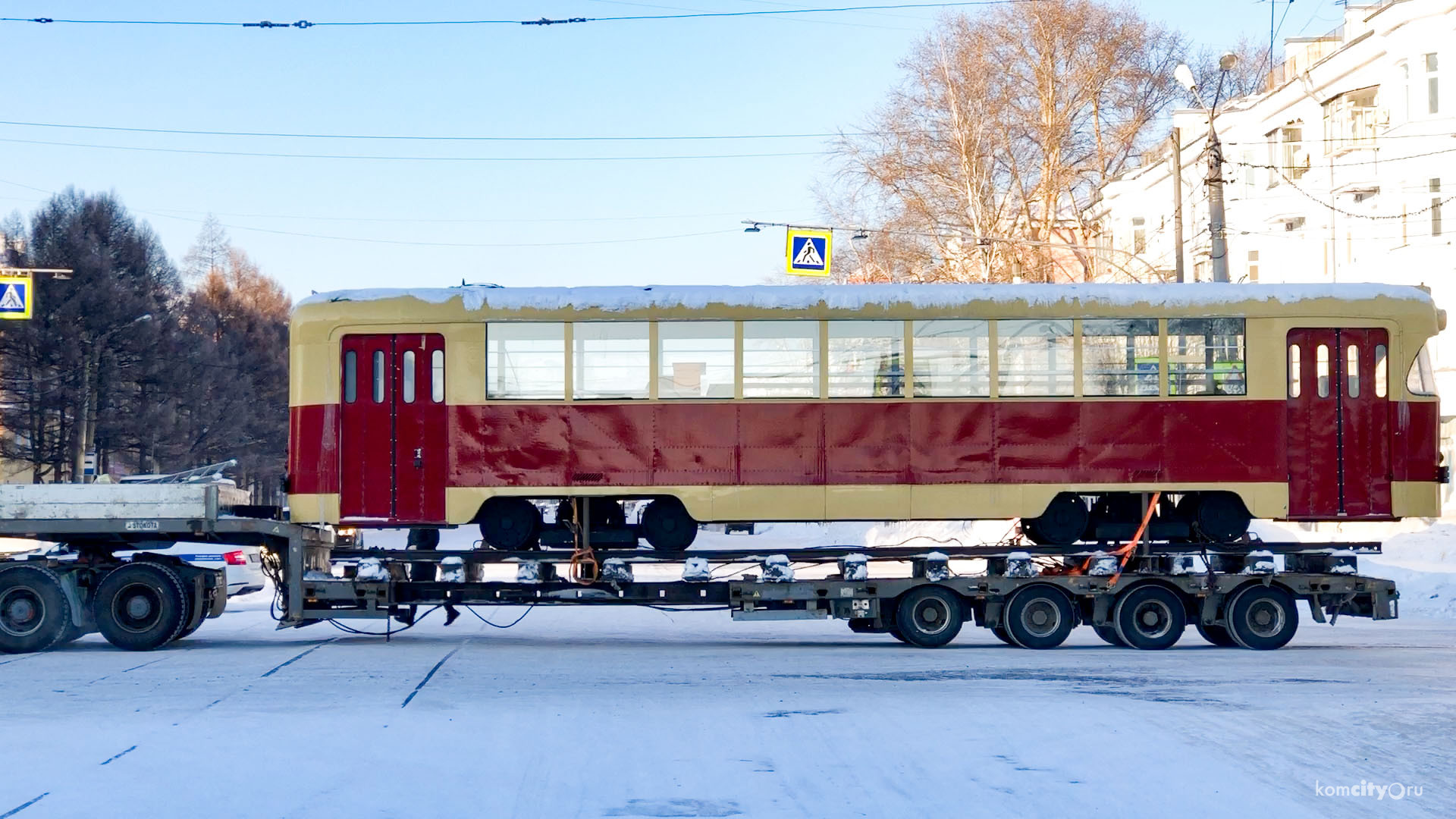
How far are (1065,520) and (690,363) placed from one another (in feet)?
15.2

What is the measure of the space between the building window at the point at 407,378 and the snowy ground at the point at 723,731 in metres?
2.78

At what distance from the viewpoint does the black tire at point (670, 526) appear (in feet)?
56.3

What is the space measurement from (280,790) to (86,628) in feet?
33.8

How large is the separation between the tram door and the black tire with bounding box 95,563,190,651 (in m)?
2.17

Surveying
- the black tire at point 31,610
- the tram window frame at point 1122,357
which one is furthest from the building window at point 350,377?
the tram window frame at point 1122,357

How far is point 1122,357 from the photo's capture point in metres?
16.9

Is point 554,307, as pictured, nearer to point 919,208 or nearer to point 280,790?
point 280,790

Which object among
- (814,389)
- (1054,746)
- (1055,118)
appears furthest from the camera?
(1055,118)

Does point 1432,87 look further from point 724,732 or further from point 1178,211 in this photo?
point 724,732

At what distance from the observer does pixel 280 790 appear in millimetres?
8609

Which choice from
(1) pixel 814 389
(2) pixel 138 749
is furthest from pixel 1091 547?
(2) pixel 138 749

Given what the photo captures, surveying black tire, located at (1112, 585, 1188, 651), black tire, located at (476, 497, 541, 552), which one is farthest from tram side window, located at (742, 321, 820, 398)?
black tire, located at (1112, 585, 1188, 651)

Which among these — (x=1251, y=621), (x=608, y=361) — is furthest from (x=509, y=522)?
(x=1251, y=621)

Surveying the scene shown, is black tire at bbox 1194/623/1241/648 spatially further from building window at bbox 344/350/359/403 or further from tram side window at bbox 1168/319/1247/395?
building window at bbox 344/350/359/403
